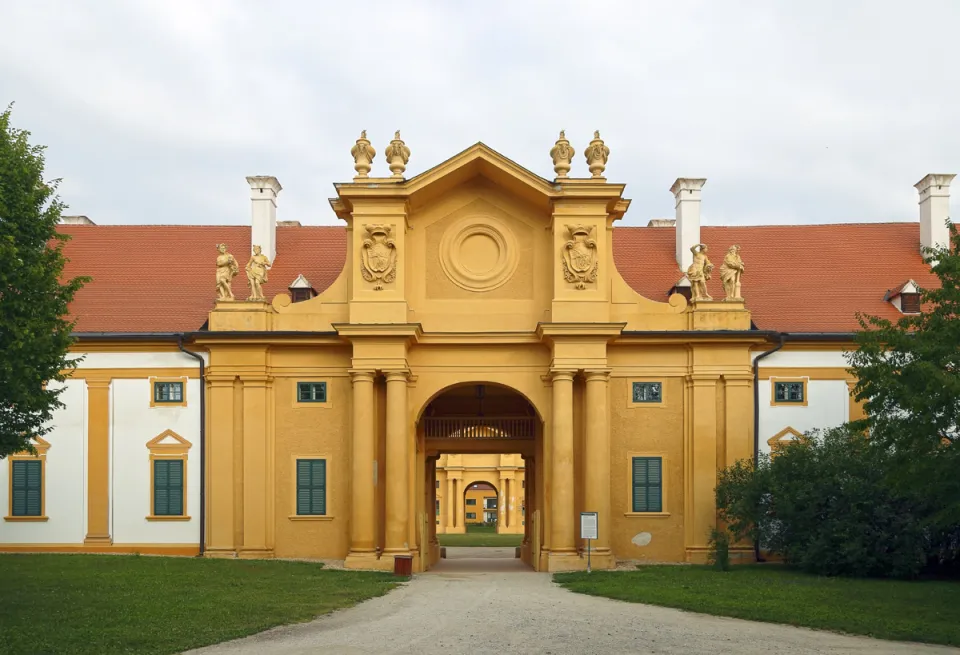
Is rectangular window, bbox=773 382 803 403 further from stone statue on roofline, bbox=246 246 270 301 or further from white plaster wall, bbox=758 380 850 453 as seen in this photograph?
stone statue on roofline, bbox=246 246 270 301

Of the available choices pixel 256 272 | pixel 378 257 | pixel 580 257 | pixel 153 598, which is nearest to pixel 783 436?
pixel 580 257

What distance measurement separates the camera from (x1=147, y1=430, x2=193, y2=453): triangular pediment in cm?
3394

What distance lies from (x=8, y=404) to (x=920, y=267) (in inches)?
1105

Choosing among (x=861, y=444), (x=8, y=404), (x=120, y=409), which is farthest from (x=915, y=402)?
(x=120, y=409)

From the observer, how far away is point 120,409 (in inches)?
1345

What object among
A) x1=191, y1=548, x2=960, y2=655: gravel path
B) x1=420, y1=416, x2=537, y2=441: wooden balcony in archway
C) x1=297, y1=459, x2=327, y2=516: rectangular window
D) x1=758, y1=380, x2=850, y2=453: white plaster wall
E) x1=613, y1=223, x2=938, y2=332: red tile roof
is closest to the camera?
x1=191, y1=548, x2=960, y2=655: gravel path

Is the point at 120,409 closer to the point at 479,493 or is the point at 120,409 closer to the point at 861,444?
the point at 861,444

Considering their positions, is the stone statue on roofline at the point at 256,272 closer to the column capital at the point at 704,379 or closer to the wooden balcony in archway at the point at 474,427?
the wooden balcony in archway at the point at 474,427

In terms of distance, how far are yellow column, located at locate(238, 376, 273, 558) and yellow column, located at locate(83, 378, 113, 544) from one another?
3.99m

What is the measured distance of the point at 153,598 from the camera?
73.7 feet

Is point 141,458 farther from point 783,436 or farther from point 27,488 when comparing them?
point 783,436

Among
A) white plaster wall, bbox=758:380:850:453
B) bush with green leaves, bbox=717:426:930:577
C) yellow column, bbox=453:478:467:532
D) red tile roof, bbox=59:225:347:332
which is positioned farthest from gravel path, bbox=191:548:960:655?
yellow column, bbox=453:478:467:532

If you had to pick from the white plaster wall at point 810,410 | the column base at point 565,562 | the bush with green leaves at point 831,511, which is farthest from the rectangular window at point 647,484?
the white plaster wall at point 810,410

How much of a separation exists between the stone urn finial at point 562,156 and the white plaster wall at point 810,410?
322 inches
